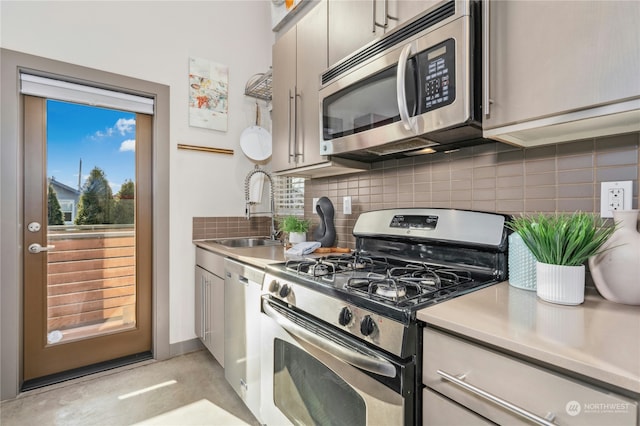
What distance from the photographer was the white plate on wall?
2.70m

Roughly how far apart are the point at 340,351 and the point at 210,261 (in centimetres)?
147

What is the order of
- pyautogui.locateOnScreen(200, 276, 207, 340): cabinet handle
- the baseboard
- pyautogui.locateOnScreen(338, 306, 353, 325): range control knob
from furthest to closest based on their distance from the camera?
the baseboard, pyautogui.locateOnScreen(200, 276, 207, 340): cabinet handle, pyautogui.locateOnScreen(338, 306, 353, 325): range control knob

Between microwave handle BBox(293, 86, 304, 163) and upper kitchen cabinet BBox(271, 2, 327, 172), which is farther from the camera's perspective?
microwave handle BBox(293, 86, 304, 163)

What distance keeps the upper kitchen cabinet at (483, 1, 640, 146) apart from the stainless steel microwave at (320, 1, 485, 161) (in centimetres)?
6

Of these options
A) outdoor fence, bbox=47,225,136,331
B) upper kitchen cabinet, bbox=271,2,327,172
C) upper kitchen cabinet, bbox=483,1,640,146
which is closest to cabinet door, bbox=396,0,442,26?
upper kitchen cabinet, bbox=483,1,640,146

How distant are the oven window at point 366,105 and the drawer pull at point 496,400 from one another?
88 centimetres

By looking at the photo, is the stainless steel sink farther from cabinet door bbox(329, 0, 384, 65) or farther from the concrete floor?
cabinet door bbox(329, 0, 384, 65)

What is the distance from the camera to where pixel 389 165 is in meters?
1.73

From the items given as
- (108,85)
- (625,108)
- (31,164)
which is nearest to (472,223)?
(625,108)

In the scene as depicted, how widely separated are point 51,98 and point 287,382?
2.31 meters

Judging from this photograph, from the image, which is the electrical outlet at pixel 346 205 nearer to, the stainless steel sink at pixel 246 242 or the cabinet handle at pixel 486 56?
the stainless steel sink at pixel 246 242

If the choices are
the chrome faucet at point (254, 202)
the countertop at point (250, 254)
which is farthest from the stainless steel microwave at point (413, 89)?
the chrome faucet at point (254, 202)

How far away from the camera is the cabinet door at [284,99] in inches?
75.9

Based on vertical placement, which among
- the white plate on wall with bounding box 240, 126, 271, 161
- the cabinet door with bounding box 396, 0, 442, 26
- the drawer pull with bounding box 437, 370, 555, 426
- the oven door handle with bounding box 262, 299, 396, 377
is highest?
the cabinet door with bounding box 396, 0, 442, 26
